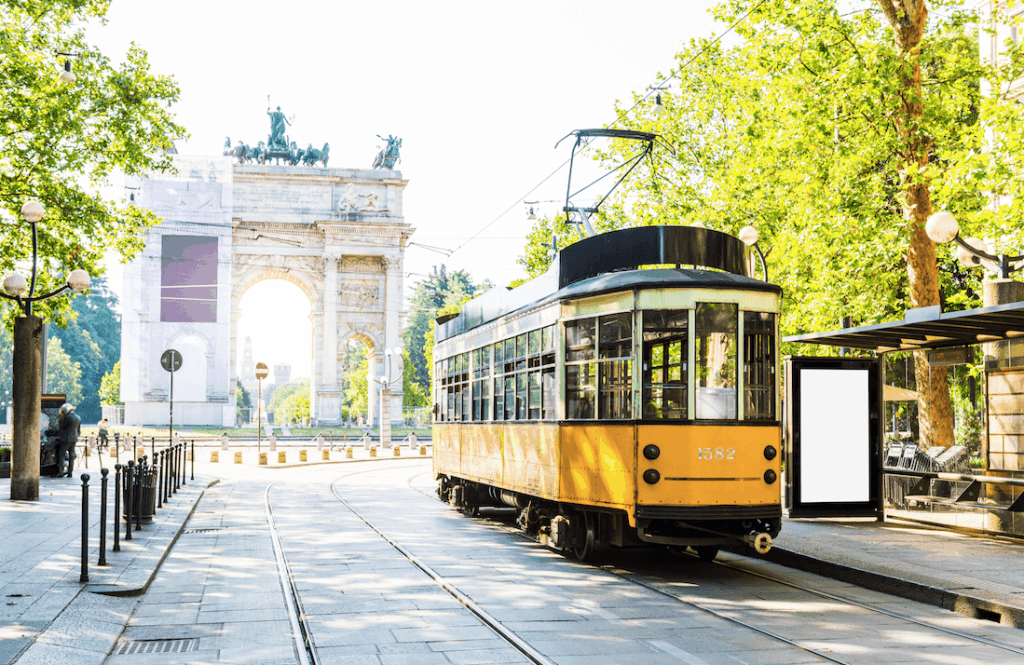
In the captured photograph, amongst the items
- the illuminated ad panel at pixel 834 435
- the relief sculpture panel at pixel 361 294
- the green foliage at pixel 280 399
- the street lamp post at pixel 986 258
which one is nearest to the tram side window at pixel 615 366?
the illuminated ad panel at pixel 834 435

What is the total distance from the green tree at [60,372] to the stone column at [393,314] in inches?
1596

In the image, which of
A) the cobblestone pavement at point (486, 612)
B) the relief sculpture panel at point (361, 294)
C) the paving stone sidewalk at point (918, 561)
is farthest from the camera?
the relief sculpture panel at point (361, 294)

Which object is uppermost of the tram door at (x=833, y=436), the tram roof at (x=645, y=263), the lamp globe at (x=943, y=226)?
the lamp globe at (x=943, y=226)

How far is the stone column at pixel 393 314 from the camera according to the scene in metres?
64.1

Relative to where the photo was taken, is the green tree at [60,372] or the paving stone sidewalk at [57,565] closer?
the paving stone sidewalk at [57,565]

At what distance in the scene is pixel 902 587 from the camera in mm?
9000

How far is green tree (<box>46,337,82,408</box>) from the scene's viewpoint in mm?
90500

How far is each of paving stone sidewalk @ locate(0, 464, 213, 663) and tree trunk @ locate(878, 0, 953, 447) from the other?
1182cm

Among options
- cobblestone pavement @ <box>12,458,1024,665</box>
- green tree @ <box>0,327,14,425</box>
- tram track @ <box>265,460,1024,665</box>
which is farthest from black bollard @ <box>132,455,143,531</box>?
green tree @ <box>0,327,14,425</box>

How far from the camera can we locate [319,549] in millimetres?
11922

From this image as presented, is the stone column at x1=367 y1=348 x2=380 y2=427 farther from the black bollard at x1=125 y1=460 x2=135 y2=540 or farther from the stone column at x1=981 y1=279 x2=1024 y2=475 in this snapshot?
the stone column at x1=981 y1=279 x2=1024 y2=475

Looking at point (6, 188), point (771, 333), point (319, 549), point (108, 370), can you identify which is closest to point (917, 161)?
point (771, 333)

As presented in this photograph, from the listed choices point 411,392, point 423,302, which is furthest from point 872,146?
point 423,302

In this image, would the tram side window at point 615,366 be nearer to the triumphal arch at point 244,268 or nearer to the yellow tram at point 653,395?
the yellow tram at point 653,395
